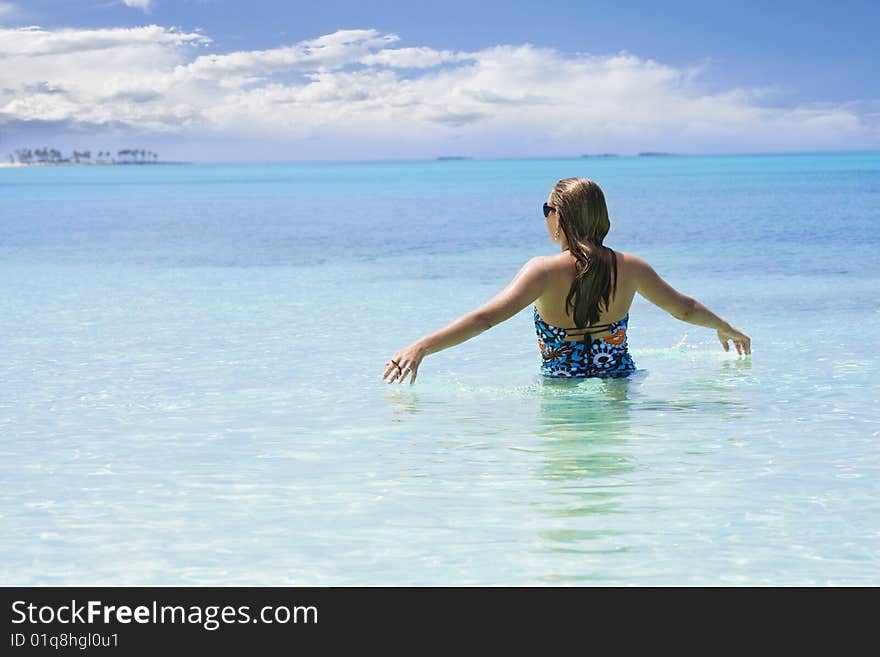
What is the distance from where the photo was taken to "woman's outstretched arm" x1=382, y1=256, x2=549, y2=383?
561 centimetres

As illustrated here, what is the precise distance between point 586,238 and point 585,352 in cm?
90

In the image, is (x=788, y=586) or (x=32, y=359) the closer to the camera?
(x=788, y=586)

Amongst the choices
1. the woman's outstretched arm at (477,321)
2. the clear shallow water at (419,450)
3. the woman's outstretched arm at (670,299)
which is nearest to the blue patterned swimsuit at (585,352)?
the clear shallow water at (419,450)

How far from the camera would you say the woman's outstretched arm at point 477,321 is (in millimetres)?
5613

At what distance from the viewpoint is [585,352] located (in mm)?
6777

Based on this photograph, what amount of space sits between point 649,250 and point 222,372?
16.5m

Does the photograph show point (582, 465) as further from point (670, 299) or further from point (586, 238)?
point (670, 299)

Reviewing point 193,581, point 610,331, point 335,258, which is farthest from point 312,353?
point 335,258

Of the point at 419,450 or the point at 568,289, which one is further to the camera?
the point at 568,289

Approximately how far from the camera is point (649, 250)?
2402cm

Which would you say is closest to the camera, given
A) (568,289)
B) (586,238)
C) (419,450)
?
(419,450)

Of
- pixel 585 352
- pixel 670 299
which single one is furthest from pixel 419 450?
pixel 670 299
